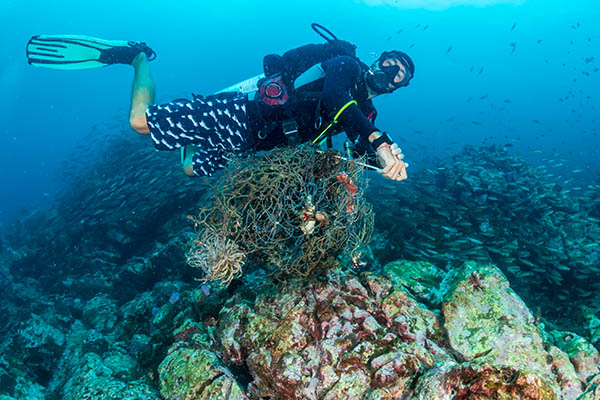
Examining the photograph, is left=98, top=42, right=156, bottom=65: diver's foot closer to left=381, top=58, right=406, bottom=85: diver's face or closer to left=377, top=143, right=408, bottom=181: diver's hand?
left=381, top=58, right=406, bottom=85: diver's face

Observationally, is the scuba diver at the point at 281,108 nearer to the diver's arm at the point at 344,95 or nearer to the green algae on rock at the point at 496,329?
the diver's arm at the point at 344,95

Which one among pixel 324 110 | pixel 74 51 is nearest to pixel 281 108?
pixel 324 110

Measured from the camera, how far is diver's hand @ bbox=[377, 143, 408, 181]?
116 inches

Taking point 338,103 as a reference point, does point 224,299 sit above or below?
below

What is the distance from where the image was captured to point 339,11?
109688 millimetres

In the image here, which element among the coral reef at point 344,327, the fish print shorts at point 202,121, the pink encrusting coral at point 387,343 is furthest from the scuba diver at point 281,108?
the pink encrusting coral at point 387,343

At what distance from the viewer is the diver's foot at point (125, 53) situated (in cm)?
515

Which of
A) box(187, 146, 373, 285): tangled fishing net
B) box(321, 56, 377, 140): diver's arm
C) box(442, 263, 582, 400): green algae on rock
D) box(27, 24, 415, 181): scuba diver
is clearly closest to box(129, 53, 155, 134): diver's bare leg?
box(27, 24, 415, 181): scuba diver

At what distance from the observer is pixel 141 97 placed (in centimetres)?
431

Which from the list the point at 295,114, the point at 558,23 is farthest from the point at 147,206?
the point at 558,23

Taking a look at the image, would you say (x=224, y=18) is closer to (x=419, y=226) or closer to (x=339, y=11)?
(x=339, y=11)

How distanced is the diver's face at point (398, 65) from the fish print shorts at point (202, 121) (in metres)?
2.11

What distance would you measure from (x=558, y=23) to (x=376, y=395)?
161 meters

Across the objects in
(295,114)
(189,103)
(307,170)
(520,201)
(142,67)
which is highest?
(142,67)
